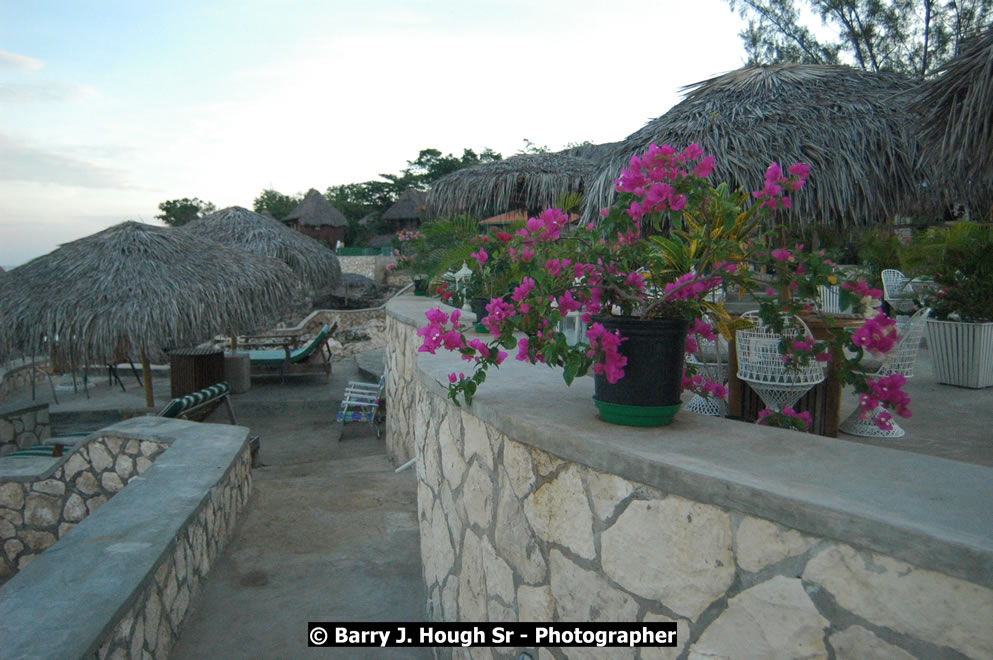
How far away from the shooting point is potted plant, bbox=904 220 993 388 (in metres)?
5.49

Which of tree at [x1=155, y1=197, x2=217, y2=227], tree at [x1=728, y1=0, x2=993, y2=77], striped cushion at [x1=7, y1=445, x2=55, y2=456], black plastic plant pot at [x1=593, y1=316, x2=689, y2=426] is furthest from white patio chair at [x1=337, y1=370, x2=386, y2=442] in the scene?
tree at [x1=155, y1=197, x2=217, y2=227]

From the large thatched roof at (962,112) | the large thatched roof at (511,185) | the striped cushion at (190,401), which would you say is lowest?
the striped cushion at (190,401)

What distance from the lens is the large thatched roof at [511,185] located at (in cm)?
1012

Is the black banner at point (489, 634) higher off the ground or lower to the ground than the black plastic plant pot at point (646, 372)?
lower

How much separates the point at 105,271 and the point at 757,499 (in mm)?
10260

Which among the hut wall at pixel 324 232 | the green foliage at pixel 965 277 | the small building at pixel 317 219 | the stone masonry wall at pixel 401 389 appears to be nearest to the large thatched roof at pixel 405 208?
the small building at pixel 317 219

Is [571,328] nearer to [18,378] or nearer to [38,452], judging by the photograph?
[38,452]

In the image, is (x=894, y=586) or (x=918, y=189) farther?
(x=918, y=189)

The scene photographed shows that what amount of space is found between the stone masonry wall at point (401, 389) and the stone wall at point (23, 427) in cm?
508

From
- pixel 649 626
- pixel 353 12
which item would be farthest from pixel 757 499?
pixel 353 12

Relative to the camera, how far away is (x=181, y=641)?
3373 mm

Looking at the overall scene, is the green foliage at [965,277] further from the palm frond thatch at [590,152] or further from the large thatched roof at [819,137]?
the palm frond thatch at [590,152]

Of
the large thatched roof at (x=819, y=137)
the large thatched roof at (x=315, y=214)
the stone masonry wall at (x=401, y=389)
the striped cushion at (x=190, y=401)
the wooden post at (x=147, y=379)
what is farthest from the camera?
the large thatched roof at (x=315, y=214)

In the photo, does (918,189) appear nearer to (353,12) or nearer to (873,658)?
(873,658)
